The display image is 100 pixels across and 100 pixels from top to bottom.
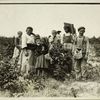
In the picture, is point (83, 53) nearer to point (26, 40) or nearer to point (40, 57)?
point (40, 57)

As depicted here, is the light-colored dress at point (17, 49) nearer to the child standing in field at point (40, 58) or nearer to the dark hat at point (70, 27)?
the child standing in field at point (40, 58)

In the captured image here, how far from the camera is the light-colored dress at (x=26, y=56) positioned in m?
1.60

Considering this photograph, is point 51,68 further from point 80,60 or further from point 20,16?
point 20,16

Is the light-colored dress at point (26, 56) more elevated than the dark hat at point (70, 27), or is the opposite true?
the dark hat at point (70, 27)

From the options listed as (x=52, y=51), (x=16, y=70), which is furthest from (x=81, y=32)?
(x=16, y=70)

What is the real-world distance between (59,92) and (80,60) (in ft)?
0.80

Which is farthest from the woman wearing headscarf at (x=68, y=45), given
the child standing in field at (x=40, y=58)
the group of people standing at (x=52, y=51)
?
the child standing in field at (x=40, y=58)

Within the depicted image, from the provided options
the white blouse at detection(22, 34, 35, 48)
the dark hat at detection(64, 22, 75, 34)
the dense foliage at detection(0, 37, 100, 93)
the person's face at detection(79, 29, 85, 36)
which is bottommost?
the dense foliage at detection(0, 37, 100, 93)

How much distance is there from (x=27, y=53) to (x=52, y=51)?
16 cm

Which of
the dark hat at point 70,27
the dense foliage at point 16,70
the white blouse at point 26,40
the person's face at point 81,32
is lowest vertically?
the dense foliage at point 16,70

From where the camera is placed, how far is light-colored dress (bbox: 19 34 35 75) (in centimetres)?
A: 160

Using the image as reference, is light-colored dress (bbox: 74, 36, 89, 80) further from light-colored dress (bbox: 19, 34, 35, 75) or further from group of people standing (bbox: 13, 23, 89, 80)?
light-colored dress (bbox: 19, 34, 35, 75)

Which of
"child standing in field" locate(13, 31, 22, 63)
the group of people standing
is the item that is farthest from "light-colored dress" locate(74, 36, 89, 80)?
"child standing in field" locate(13, 31, 22, 63)

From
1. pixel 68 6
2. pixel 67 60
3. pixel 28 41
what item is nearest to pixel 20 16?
pixel 28 41
